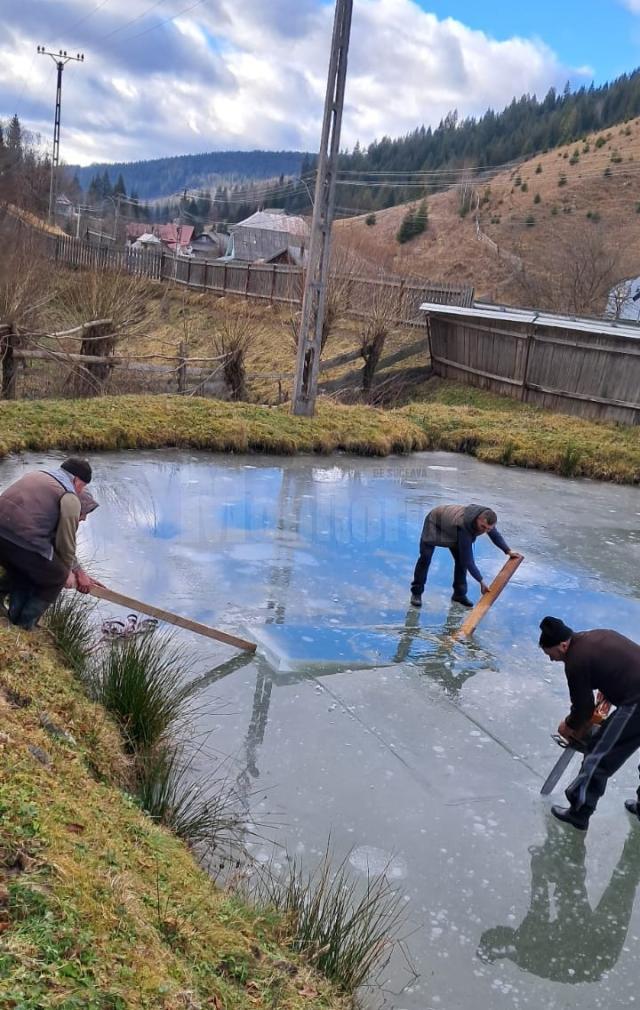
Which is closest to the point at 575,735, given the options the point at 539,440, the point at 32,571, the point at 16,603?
the point at 32,571

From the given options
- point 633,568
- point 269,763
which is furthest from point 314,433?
point 269,763

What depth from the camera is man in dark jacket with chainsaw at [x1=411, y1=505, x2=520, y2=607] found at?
7090mm

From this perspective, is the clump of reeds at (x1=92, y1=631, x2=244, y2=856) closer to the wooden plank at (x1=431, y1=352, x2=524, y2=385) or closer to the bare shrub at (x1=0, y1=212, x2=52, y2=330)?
the bare shrub at (x1=0, y1=212, x2=52, y2=330)

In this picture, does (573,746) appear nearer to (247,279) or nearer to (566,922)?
(566,922)

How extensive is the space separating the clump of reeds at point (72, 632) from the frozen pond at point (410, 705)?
2.78ft

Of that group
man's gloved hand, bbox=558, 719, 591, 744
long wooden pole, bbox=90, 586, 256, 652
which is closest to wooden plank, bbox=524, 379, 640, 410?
long wooden pole, bbox=90, 586, 256, 652

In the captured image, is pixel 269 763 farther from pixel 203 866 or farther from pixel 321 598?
pixel 321 598

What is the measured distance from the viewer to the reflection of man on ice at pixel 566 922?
139 inches

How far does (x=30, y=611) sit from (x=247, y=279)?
2933 centimetres

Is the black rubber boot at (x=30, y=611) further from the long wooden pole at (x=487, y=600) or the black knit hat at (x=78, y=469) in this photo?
the long wooden pole at (x=487, y=600)

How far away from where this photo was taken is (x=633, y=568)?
9.36 meters

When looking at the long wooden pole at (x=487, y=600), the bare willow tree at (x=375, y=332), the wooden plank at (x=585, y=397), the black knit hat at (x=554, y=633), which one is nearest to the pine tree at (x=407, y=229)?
the bare willow tree at (x=375, y=332)

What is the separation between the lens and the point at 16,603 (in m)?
5.05

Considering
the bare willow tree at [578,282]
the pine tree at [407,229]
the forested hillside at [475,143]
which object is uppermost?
the forested hillside at [475,143]
